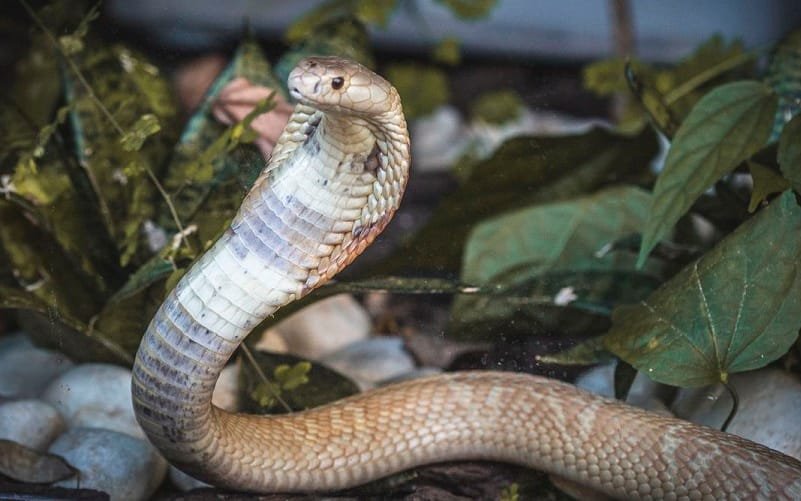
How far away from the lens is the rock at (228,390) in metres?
1.72

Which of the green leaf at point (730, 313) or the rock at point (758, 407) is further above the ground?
the green leaf at point (730, 313)

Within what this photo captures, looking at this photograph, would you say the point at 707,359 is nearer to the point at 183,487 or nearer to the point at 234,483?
the point at 234,483

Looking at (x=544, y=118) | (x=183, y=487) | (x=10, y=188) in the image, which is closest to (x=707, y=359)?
(x=183, y=487)

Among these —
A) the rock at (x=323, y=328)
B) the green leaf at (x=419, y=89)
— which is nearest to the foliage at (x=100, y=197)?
the rock at (x=323, y=328)

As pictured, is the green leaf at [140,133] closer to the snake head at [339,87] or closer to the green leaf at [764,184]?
the snake head at [339,87]

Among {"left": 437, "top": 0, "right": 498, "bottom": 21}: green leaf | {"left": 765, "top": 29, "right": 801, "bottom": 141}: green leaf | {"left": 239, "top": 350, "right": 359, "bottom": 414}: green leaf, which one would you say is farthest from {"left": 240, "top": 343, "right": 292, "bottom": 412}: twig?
{"left": 437, "top": 0, "right": 498, "bottom": 21}: green leaf

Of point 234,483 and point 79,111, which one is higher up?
point 79,111

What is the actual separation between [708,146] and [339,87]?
2.42 ft

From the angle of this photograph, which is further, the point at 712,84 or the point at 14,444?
the point at 712,84

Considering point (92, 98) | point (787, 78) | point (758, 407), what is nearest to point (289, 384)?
point (92, 98)

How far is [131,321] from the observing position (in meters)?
1.80

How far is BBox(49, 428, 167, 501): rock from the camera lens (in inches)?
60.1

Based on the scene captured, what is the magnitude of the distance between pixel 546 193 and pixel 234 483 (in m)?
1.17

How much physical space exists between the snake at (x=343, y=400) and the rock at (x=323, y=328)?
58 cm
